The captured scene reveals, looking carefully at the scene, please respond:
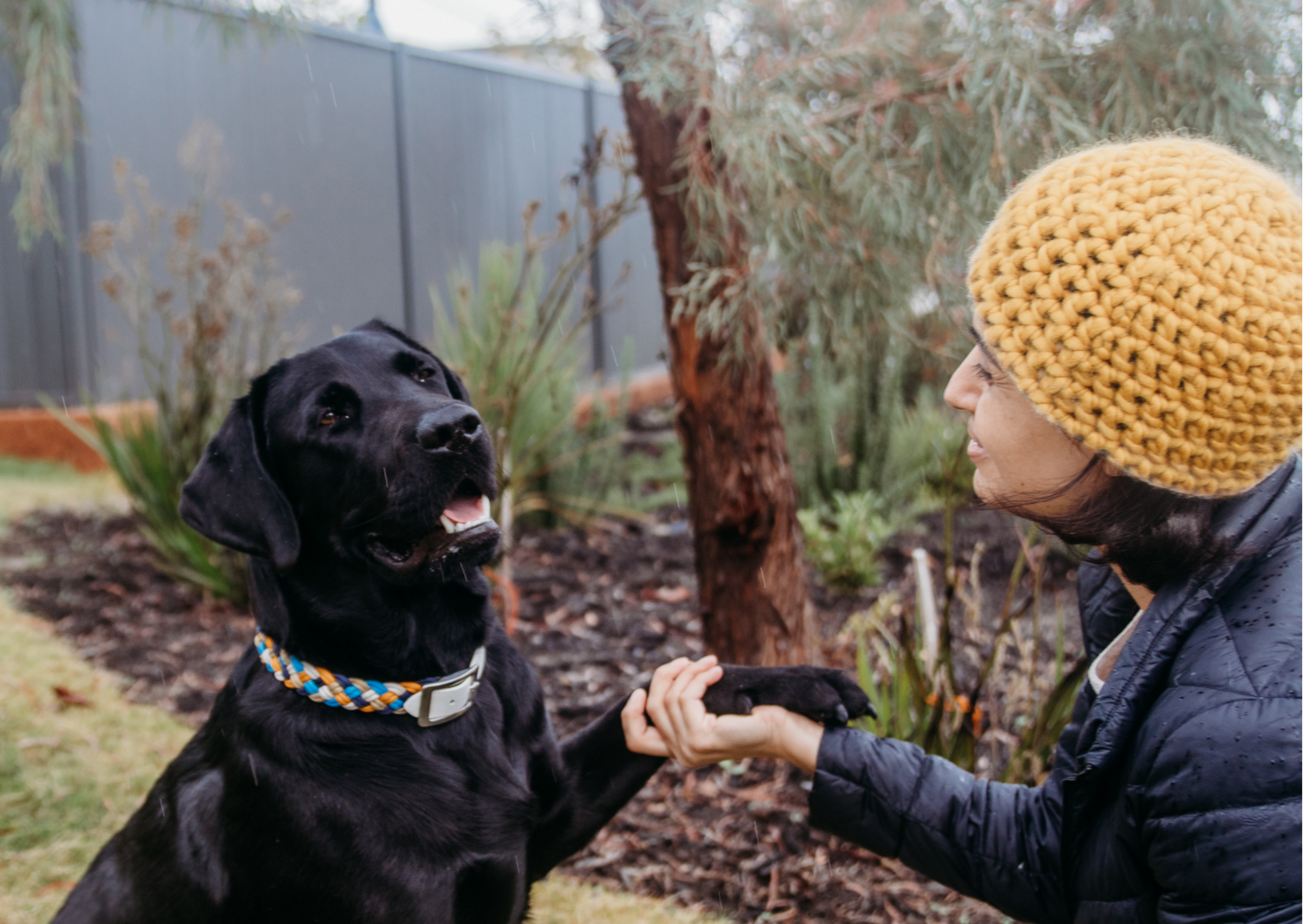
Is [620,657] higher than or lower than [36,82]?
lower

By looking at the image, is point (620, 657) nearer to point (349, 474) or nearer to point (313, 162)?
point (349, 474)

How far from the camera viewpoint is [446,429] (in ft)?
5.91

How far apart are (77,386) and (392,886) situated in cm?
588

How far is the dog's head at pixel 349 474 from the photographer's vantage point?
180 cm

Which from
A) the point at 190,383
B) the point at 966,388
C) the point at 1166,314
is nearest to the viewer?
the point at 1166,314

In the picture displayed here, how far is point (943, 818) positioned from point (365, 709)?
100cm

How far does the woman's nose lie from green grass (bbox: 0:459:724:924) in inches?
55.1

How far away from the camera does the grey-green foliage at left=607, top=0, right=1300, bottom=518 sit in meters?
2.37

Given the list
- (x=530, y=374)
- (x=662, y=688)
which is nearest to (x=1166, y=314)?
(x=662, y=688)

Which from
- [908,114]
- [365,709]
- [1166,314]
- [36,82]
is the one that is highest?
[36,82]

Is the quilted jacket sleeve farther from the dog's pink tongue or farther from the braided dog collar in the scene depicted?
the dog's pink tongue

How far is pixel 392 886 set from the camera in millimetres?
1573

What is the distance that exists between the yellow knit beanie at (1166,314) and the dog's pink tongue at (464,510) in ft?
3.34

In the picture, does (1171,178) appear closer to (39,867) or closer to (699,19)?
(699,19)
